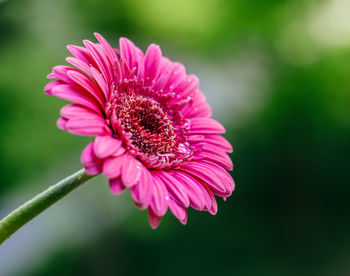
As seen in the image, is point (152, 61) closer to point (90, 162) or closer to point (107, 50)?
point (107, 50)

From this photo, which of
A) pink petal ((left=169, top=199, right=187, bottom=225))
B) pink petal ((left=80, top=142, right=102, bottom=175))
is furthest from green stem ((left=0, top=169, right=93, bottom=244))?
pink petal ((left=169, top=199, right=187, bottom=225))

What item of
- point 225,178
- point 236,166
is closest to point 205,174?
point 225,178

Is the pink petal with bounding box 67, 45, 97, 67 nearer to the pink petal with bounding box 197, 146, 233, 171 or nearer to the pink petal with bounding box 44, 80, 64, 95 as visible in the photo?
the pink petal with bounding box 44, 80, 64, 95

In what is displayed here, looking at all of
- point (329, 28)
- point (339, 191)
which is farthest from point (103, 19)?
point (339, 191)

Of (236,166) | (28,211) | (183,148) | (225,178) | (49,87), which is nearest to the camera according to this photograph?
(28,211)

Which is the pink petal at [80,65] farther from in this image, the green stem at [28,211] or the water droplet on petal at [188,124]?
the water droplet on petal at [188,124]

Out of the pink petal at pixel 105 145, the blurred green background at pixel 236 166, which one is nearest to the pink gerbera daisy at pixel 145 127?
the pink petal at pixel 105 145

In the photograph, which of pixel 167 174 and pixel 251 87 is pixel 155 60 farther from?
pixel 251 87

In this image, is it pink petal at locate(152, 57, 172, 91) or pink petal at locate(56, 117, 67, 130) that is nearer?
pink petal at locate(56, 117, 67, 130)
